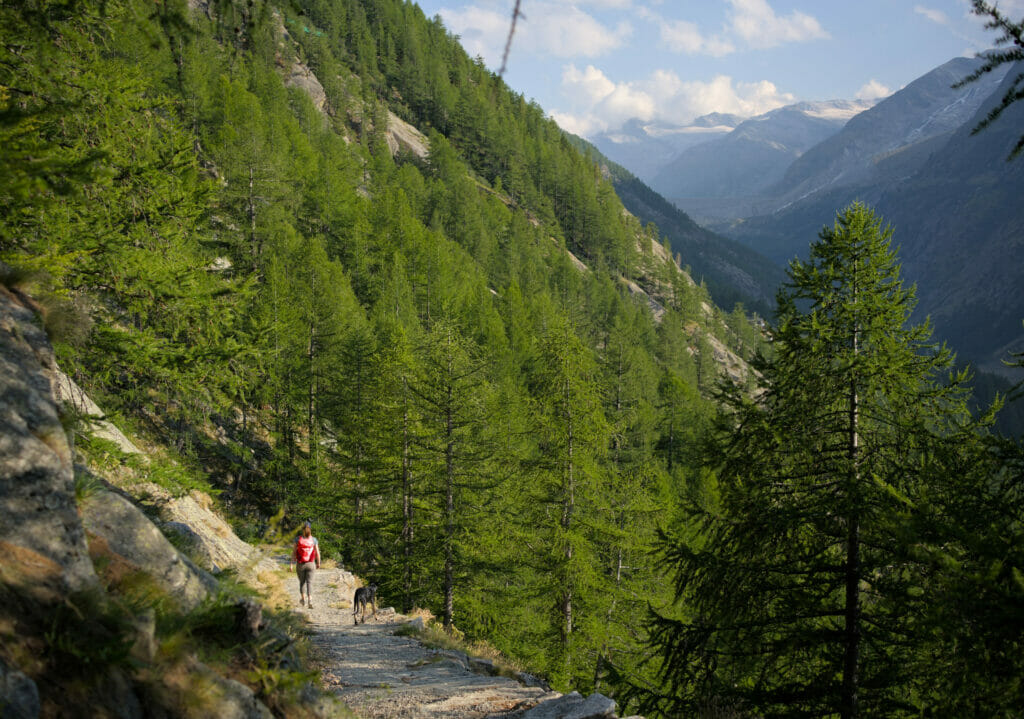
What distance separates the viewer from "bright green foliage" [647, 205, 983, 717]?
7082 millimetres

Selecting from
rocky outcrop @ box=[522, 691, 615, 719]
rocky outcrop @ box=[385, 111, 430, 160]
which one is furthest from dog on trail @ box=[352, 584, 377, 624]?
rocky outcrop @ box=[385, 111, 430, 160]

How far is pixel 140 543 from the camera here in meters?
4.58

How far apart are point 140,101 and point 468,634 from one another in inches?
616

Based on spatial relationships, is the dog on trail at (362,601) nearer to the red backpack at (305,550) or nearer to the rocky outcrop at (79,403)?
the red backpack at (305,550)

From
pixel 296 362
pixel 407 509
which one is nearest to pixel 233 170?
pixel 296 362

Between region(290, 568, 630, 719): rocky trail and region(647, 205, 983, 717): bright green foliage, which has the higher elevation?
region(647, 205, 983, 717): bright green foliage

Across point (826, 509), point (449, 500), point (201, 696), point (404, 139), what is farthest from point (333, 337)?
point (404, 139)

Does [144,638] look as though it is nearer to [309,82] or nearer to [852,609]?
A: [852,609]

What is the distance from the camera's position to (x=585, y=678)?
14844 mm

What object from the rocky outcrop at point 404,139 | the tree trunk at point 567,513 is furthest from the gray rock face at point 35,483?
the rocky outcrop at point 404,139

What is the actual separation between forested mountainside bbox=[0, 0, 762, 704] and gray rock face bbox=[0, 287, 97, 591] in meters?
1.34

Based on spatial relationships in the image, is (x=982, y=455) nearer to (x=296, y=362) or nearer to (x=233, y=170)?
(x=296, y=362)

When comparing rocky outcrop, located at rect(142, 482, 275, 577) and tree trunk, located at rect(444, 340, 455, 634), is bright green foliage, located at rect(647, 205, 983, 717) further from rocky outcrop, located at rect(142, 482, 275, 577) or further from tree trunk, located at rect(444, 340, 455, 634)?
tree trunk, located at rect(444, 340, 455, 634)

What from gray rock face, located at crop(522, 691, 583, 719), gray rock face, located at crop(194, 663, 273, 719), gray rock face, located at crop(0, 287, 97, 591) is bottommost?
gray rock face, located at crop(522, 691, 583, 719)
